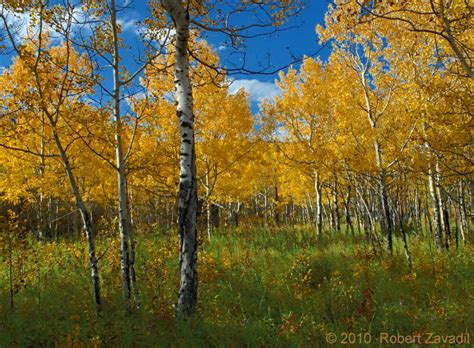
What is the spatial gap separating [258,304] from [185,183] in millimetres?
2791

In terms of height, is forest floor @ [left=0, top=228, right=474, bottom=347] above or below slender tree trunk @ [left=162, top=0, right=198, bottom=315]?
below

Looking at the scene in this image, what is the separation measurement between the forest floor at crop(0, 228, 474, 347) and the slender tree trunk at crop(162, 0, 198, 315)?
1.40 ft

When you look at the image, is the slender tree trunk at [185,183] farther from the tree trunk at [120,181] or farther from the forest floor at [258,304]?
the tree trunk at [120,181]

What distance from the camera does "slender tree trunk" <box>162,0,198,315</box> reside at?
456cm

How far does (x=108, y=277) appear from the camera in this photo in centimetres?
738

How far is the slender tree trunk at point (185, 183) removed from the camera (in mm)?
4562

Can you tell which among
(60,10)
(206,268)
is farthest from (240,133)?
(60,10)


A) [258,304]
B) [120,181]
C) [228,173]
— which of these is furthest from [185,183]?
[228,173]

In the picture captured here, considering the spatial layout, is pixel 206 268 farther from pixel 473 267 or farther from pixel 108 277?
pixel 473 267

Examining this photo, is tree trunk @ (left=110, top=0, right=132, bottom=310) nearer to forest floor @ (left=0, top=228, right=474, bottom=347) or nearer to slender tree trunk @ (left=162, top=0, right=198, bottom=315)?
forest floor @ (left=0, top=228, right=474, bottom=347)

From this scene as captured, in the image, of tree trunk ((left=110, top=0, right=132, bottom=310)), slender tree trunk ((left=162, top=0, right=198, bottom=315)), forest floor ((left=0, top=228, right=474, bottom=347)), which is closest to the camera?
forest floor ((left=0, top=228, right=474, bottom=347))

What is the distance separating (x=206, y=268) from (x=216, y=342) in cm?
343

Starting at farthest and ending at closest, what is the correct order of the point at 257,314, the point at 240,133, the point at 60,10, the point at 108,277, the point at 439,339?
the point at 240,133, the point at 108,277, the point at 257,314, the point at 60,10, the point at 439,339

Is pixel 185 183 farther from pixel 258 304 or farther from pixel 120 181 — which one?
pixel 258 304
